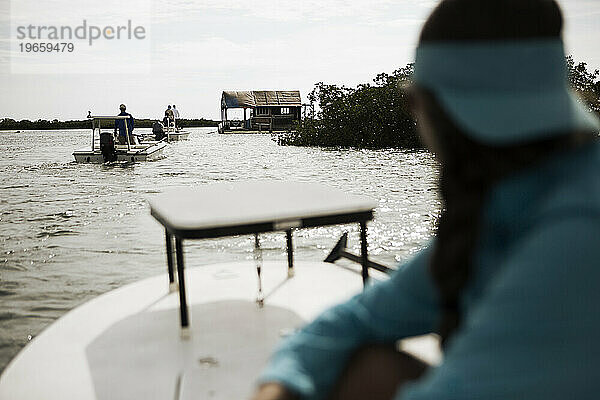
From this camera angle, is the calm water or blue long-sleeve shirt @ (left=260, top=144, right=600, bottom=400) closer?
blue long-sleeve shirt @ (left=260, top=144, right=600, bottom=400)

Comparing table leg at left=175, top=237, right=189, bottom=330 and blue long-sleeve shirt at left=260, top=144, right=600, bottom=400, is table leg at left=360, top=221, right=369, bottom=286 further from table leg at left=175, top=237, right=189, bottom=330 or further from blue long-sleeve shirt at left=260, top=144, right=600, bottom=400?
blue long-sleeve shirt at left=260, top=144, right=600, bottom=400

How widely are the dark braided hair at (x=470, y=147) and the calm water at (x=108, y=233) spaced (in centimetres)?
287

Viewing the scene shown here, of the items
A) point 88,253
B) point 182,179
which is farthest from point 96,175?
point 88,253

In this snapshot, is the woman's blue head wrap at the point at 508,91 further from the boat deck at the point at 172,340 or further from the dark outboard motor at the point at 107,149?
the dark outboard motor at the point at 107,149

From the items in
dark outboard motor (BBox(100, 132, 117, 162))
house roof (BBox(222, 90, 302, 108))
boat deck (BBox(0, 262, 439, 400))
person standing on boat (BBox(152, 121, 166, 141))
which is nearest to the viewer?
boat deck (BBox(0, 262, 439, 400))

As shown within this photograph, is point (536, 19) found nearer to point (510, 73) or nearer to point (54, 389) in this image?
point (510, 73)

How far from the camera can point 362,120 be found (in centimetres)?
2033

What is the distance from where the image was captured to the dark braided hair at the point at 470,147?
808mm

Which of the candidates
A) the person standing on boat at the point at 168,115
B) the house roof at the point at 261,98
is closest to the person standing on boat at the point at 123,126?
the person standing on boat at the point at 168,115

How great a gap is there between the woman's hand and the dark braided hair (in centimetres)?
38

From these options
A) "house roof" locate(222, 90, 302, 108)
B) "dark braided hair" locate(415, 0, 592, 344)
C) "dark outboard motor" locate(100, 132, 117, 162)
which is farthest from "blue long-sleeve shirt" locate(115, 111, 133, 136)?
"house roof" locate(222, 90, 302, 108)

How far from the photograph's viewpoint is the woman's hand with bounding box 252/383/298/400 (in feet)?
3.52

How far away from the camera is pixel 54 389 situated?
6.68 feet

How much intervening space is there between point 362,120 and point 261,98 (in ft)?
80.7
